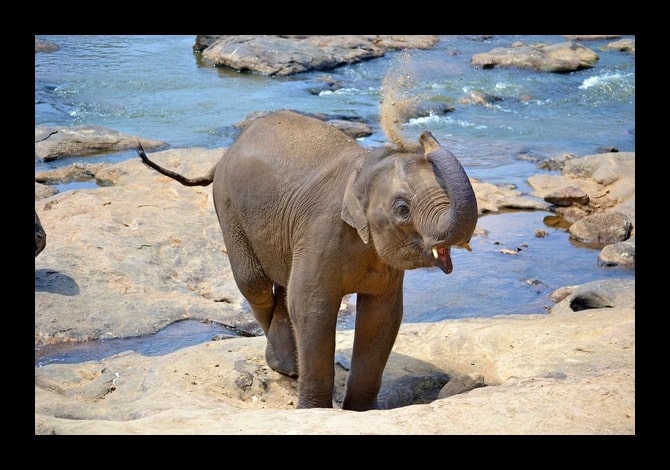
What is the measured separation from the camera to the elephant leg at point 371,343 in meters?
7.17

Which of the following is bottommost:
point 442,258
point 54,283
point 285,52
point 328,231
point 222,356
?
point 285,52

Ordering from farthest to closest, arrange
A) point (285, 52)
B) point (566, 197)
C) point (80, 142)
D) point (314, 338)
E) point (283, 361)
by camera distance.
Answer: point (285, 52) → point (80, 142) → point (566, 197) → point (283, 361) → point (314, 338)

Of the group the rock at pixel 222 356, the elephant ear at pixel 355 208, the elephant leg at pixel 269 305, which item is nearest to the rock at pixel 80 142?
the rock at pixel 222 356

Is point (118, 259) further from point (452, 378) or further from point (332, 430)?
Result: point (332, 430)

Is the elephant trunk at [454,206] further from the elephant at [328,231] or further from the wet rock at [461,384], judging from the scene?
the wet rock at [461,384]

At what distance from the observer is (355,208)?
6508 mm

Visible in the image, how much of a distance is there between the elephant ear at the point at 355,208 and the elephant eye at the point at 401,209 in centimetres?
28

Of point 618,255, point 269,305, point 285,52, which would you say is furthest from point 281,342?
point 285,52

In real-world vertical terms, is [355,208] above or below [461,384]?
above

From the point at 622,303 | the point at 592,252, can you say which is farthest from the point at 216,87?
the point at 622,303

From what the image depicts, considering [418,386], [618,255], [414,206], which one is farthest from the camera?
[618,255]

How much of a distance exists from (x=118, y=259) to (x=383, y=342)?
4726 millimetres

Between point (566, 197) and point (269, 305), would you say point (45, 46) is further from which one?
point (269, 305)

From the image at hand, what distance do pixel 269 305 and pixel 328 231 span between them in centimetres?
175
